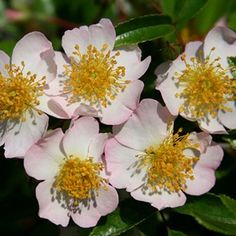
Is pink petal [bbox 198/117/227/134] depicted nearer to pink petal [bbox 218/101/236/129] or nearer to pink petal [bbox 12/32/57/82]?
pink petal [bbox 218/101/236/129]

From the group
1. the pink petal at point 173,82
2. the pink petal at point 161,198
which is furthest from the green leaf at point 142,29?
the pink petal at point 161,198

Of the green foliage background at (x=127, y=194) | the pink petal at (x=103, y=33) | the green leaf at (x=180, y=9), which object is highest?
the pink petal at (x=103, y=33)

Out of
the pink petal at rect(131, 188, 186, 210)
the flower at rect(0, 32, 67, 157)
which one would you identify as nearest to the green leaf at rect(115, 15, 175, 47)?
the flower at rect(0, 32, 67, 157)

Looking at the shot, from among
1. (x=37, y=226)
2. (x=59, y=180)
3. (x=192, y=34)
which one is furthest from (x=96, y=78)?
(x=192, y=34)

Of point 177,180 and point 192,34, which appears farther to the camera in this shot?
point 192,34

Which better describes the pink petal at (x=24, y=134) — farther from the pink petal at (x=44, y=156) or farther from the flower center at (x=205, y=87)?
the flower center at (x=205, y=87)

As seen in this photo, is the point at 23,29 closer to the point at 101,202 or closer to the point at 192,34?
the point at 192,34
